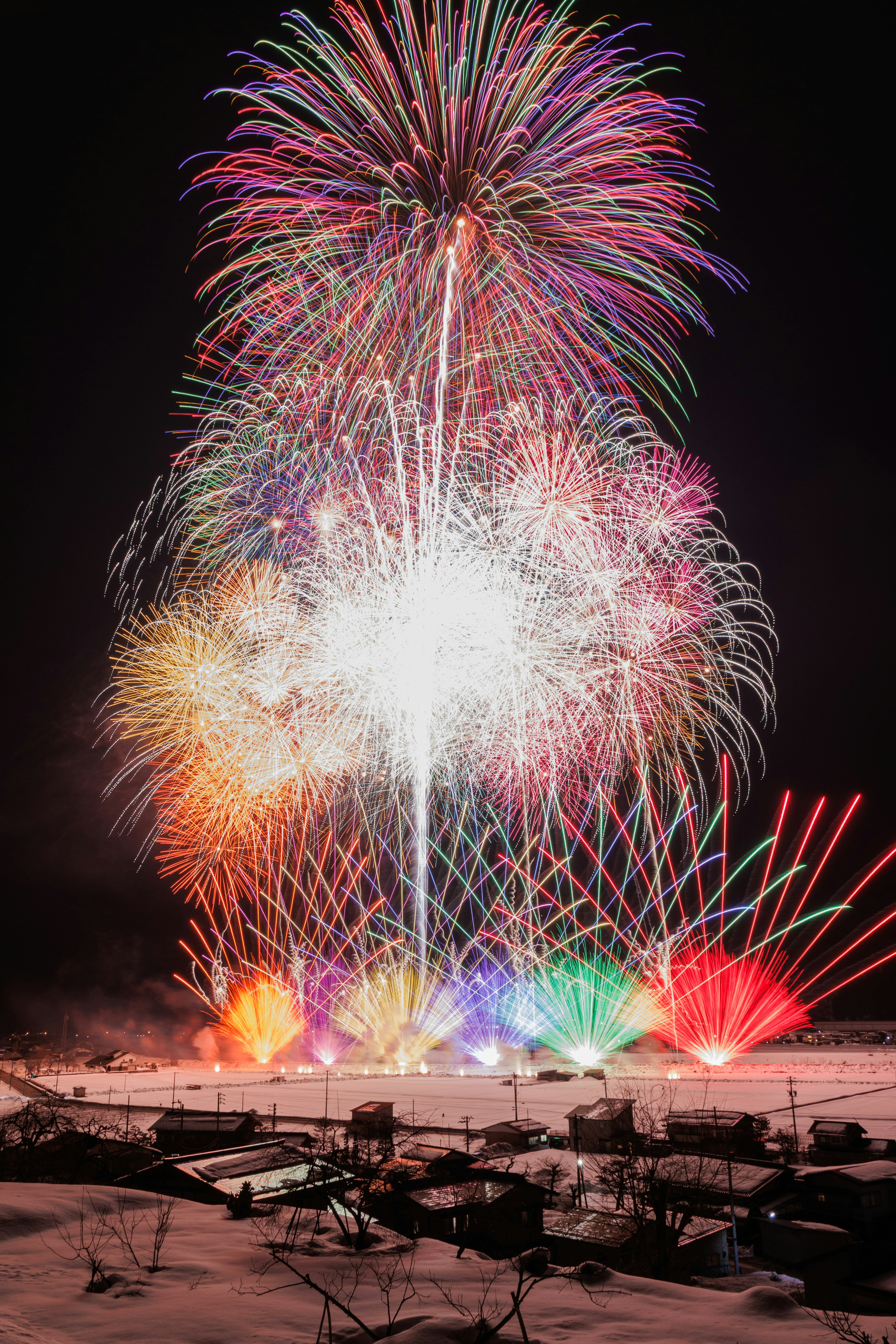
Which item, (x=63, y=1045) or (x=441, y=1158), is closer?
(x=441, y=1158)

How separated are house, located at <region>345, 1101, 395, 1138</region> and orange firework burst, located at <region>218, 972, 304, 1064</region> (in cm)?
3920

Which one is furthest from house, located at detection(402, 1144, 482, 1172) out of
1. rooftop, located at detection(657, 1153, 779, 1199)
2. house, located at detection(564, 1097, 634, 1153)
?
rooftop, located at detection(657, 1153, 779, 1199)

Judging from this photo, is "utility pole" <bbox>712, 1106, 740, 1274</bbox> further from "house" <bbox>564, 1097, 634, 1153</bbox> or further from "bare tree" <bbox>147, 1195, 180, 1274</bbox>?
"bare tree" <bbox>147, 1195, 180, 1274</bbox>

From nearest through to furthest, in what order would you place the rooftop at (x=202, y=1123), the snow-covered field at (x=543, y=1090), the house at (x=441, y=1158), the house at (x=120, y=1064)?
the house at (x=441, y=1158)
the rooftop at (x=202, y=1123)
the snow-covered field at (x=543, y=1090)
the house at (x=120, y=1064)

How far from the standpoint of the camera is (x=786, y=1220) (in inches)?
960

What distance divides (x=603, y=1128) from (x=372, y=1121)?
32.0 feet

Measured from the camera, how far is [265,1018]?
77.3 m

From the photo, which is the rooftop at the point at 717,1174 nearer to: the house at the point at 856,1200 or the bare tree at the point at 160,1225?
the house at the point at 856,1200

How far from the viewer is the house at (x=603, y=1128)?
3234 cm

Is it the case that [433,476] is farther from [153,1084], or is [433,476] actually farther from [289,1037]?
[289,1037]

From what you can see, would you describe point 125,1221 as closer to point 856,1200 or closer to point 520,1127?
point 520,1127

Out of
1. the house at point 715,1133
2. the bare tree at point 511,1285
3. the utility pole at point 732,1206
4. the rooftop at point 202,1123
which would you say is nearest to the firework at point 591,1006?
the house at point 715,1133

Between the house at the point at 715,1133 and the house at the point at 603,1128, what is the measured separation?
1624 mm

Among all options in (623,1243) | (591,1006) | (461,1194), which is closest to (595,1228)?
(623,1243)
